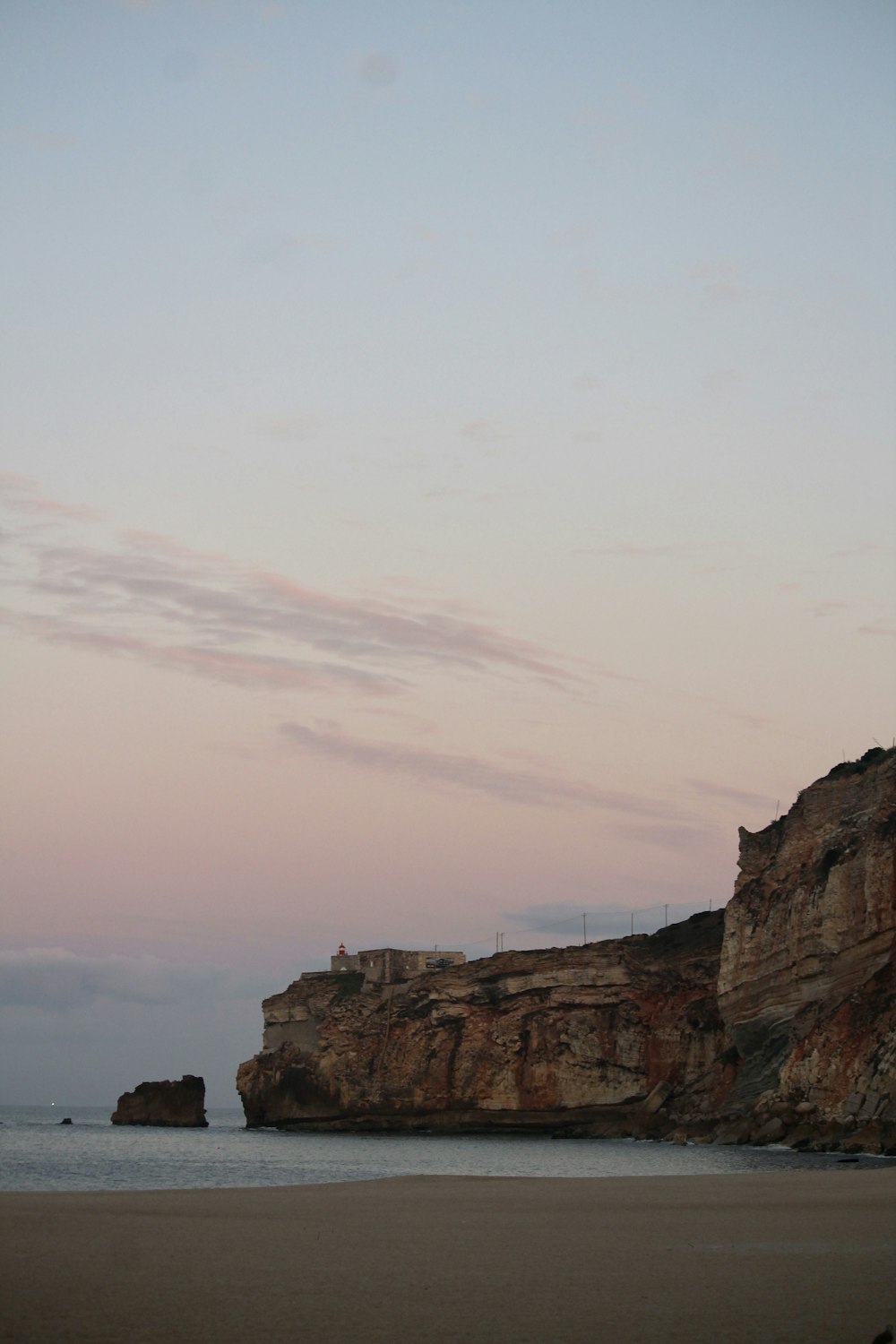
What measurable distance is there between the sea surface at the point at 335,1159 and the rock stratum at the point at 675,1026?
3.97 meters

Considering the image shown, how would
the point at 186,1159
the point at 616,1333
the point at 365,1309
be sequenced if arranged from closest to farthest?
the point at 616,1333
the point at 365,1309
the point at 186,1159

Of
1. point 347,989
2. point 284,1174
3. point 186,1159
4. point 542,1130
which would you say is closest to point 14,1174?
point 284,1174

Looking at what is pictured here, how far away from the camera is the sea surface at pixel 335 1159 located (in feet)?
143

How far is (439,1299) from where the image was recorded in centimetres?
1395

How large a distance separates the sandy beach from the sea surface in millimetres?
15182

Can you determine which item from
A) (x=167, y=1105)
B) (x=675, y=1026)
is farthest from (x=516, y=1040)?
(x=167, y=1105)

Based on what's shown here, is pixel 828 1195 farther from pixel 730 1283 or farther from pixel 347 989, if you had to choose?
pixel 347 989

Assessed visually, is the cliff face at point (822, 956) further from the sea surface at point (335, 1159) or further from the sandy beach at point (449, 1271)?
the sandy beach at point (449, 1271)

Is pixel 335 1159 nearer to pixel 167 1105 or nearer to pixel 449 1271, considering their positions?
pixel 449 1271

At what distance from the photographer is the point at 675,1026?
300 feet

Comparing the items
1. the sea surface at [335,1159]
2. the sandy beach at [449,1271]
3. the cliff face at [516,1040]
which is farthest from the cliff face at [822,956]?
the sandy beach at [449,1271]

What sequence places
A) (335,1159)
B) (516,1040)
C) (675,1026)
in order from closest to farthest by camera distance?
(335,1159) → (675,1026) → (516,1040)

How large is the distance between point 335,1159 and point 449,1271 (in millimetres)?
47163

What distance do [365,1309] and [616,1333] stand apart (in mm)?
2580
